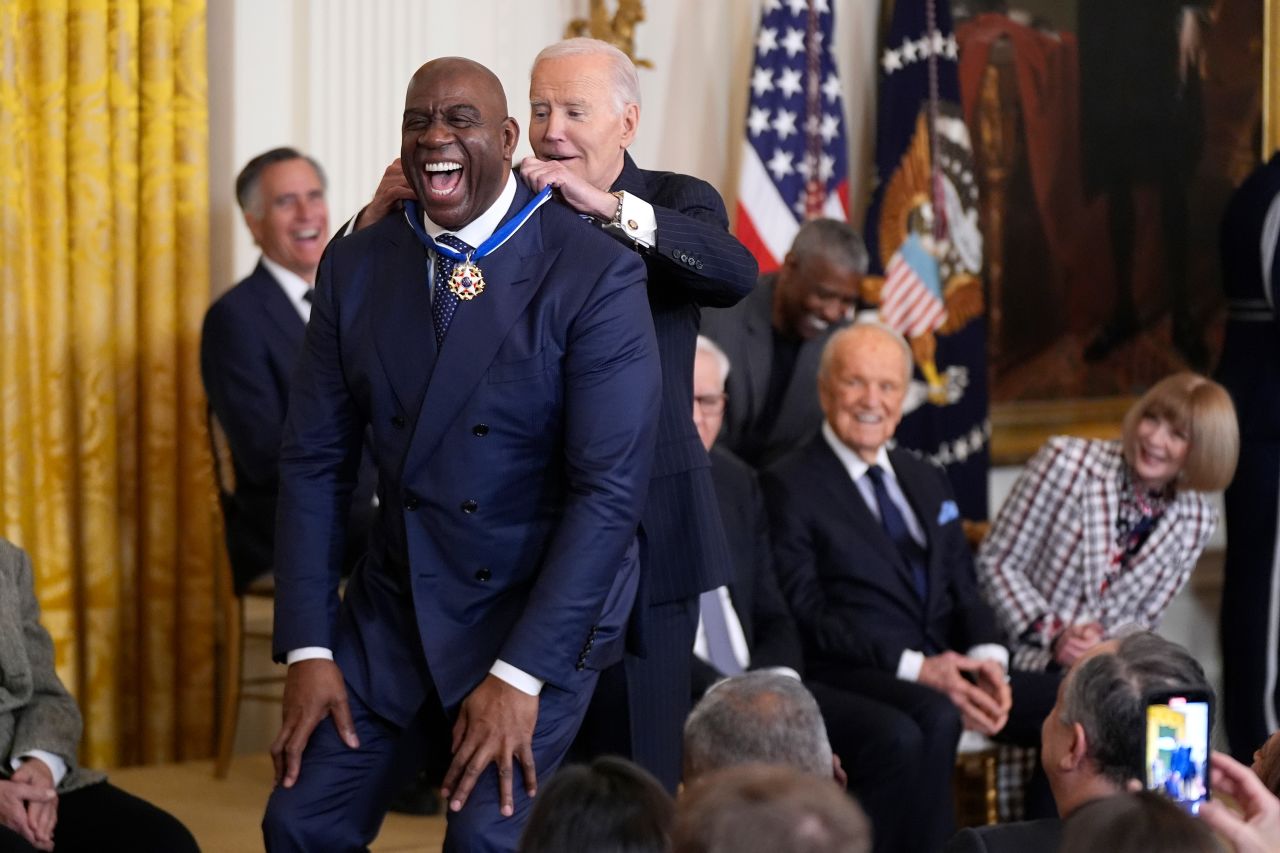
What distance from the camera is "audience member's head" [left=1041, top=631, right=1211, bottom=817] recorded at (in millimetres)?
2830

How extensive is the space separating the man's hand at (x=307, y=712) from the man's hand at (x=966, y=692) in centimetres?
248

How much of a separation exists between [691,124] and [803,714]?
4277mm

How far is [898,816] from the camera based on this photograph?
15.5ft

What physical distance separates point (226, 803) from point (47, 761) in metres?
1.96

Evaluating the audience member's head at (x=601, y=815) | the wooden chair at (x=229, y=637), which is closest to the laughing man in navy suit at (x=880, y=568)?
the wooden chair at (x=229, y=637)

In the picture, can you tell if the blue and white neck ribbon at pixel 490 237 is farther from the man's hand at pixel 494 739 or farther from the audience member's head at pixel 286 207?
the audience member's head at pixel 286 207

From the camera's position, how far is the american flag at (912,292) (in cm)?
717

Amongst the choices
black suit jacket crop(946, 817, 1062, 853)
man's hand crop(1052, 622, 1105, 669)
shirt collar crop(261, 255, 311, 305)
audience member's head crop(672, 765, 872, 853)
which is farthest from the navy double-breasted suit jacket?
man's hand crop(1052, 622, 1105, 669)

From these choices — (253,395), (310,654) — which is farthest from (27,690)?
(253,395)

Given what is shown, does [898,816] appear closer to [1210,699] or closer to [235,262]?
[1210,699]

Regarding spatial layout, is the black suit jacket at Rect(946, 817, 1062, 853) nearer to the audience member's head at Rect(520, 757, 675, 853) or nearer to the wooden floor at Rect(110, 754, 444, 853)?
the audience member's head at Rect(520, 757, 675, 853)

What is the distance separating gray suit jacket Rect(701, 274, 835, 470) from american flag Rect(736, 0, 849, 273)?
1.19 metres

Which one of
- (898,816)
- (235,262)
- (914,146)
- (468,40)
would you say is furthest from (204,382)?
(914,146)

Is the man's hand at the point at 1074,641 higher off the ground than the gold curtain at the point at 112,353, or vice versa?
the gold curtain at the point at 112,353
